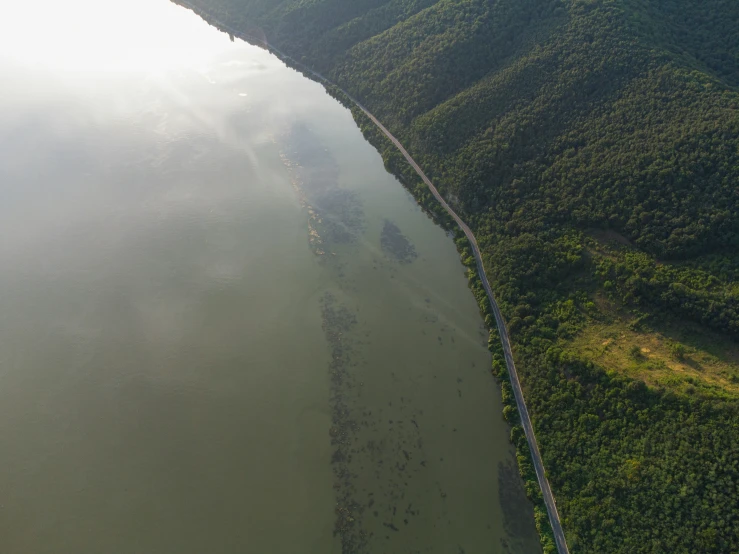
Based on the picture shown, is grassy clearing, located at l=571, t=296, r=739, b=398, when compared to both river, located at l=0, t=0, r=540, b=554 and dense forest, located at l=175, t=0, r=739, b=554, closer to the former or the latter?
dense forest, located at l=175, t=0, r=739, b=554

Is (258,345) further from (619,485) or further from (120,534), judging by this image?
(619,485)

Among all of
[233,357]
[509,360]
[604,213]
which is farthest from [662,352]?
[233,357]

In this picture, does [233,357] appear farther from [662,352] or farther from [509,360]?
[662,352]

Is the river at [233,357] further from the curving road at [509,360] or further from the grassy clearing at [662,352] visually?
the grassy clearing at [662,352]

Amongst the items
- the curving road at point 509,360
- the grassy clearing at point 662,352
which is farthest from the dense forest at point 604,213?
the curving road at point 509,360

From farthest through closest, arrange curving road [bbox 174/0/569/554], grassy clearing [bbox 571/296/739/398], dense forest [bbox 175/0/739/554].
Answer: grassy clearing [bbox 571/296/739/398] < curving road [bbox 174/0/569/554] < dense forest [bbox 175/0/739/554]

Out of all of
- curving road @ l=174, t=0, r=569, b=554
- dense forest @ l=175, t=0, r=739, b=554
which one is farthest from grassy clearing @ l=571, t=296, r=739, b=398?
curving road @ l=174, t=0, r=569, b=554
